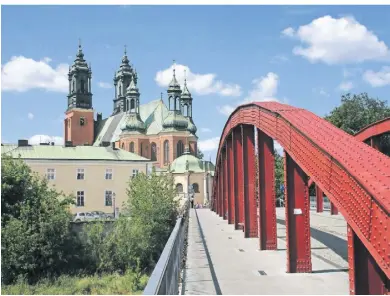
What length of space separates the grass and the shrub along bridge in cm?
1111

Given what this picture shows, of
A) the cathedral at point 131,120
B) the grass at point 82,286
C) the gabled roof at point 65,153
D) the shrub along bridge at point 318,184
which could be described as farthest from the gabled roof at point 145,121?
→ the shrub along bridge at point 318,184

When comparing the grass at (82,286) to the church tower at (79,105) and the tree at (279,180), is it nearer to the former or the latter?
the tree at (279,180)

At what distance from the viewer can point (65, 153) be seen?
5069 cm

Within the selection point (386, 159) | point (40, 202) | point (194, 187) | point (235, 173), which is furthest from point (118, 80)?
point (386, 159)

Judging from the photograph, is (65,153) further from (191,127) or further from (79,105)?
(79,105)


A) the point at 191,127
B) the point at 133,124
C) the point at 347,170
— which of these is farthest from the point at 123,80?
the point at 347,170

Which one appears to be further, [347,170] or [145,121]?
[145,121]

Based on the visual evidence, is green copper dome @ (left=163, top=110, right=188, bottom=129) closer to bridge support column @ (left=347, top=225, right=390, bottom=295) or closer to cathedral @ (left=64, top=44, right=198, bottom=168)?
cathedral @ (left=64, top=44, right=198, bottom=168)

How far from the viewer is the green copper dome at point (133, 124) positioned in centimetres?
7994

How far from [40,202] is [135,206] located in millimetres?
7845

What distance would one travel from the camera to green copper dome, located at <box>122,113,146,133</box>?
79938 mm

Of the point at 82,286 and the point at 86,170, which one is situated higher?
the point at 86,170

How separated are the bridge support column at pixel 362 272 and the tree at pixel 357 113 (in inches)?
1598

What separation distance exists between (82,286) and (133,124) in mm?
53877
